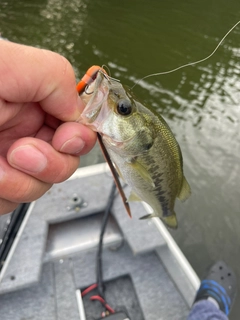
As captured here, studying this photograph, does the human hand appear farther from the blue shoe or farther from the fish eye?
the blue shoe

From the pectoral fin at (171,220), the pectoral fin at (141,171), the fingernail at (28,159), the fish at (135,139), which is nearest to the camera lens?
the fingernail at (28,159)

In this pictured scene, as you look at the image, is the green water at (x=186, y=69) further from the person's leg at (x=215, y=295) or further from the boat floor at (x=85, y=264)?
the boat floor at (x=85, y=264)

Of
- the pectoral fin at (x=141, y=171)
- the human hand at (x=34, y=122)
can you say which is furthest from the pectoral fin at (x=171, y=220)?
the human hand at (x=34, y=122)

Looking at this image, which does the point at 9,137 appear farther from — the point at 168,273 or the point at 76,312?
the point at 168,273

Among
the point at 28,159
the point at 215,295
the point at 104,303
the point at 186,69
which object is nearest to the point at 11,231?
the point at 104,303

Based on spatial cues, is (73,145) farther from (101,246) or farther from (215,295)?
(215,295)

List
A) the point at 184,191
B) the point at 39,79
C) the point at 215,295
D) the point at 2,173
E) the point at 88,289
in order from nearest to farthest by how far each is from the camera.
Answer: the point at 39,79 < the point at 2,173 < the point at 184,191 < the point at 215,295 < the point at 88,289

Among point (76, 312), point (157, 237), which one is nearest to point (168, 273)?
point (157, 237)
